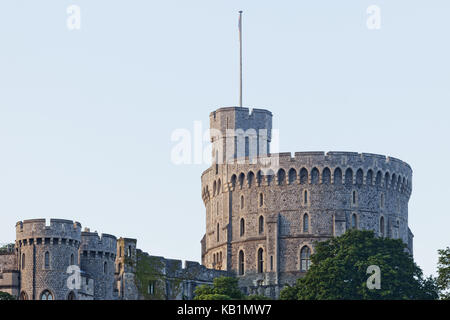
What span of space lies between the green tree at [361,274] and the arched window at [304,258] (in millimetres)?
14716

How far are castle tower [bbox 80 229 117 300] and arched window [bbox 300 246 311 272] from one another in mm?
21248

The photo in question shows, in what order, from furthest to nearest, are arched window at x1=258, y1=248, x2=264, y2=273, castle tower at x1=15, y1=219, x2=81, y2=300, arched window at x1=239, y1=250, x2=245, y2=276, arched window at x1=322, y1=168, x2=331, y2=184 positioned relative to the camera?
1. arched window at x1=239, y1=250, x2=245, y2=276
2. arched window at x1=258, y1=248, x2=264, y2=273
3. arched window at x1=322, y1=168, x2=331, y2=184
4. castle tower at x1=15, y1=219, x2=81, y2=300

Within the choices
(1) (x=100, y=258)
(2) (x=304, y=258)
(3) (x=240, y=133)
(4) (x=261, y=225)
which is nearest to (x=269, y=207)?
(4) (x=261, y=225)

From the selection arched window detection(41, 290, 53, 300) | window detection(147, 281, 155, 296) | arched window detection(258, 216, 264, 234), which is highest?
arched window detection(258, 216, 264, 234)

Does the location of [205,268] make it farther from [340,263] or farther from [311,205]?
[340,263]

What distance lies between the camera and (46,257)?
3816 inches

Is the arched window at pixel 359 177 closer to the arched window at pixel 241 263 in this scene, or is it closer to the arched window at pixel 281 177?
the arched window at pixel 281 177

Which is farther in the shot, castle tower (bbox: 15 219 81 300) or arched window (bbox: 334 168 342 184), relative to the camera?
arched window (bbox: 334 168 342 184)

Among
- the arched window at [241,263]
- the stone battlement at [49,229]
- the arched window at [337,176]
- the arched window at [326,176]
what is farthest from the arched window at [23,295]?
the arched window at [337,176]

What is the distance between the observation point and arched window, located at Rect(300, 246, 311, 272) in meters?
118

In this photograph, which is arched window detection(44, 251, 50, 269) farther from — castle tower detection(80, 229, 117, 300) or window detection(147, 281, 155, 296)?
Result: window detection(147, 281, 155, 296)

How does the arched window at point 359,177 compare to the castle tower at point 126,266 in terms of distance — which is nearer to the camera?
the castle tower at point 126,266

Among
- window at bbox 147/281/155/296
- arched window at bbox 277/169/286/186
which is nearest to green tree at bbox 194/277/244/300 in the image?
window at bbox 147/281/155/296

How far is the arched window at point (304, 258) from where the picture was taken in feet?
386
